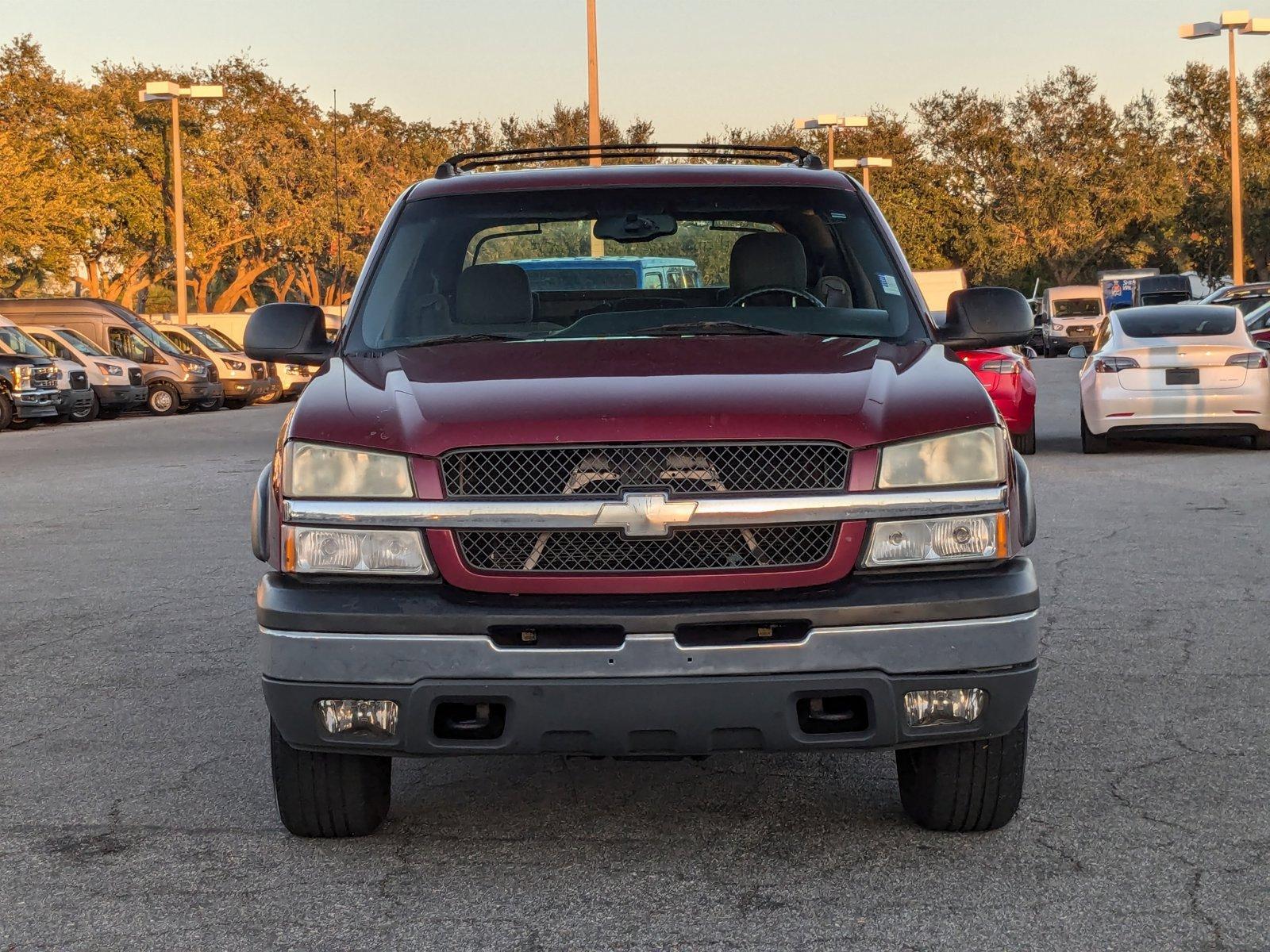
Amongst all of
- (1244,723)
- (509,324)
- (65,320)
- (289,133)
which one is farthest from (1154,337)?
(289,133)

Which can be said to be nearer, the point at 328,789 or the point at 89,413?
the point at 328,789

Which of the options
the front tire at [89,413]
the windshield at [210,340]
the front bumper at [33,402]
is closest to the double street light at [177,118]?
the windshield at [210,340]

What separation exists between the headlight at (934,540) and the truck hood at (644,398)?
21 centimetres

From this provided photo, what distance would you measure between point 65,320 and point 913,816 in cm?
3371

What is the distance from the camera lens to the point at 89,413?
3247 cm

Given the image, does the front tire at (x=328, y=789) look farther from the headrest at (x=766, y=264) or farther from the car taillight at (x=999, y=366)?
the car taillight at (x=999, y=366)

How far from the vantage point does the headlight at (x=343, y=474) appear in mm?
4281

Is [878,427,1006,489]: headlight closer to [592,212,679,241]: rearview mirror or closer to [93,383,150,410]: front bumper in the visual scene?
[592,212,679,241]: rearview mirror

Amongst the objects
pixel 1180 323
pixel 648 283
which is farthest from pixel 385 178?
pixel 648 283

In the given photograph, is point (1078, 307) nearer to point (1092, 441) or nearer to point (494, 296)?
point (1092, 441)

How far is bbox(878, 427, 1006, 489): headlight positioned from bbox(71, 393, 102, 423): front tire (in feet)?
92.4

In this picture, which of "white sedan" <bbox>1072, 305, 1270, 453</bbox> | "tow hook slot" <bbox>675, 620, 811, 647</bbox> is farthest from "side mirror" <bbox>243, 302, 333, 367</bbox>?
"white sedan" <bbox>1072, 305, 1270, 453</bbox>

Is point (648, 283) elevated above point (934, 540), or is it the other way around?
point (648, 283)

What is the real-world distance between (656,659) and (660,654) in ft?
0.04
